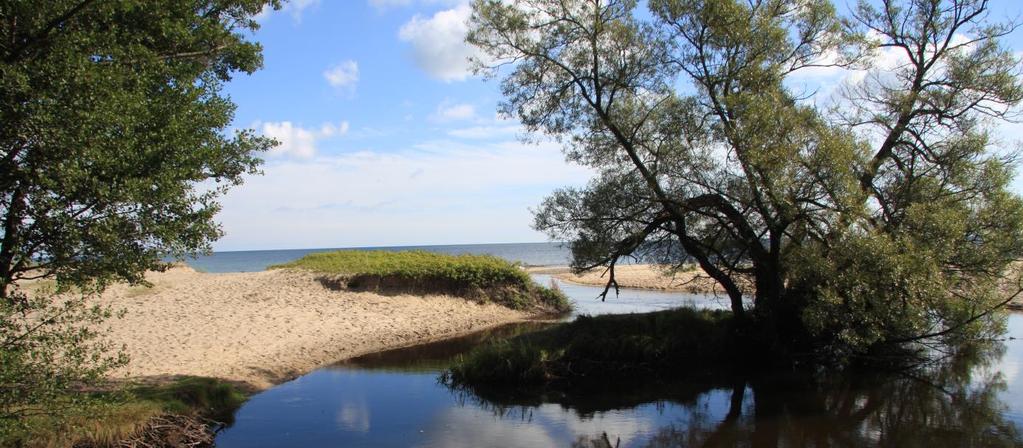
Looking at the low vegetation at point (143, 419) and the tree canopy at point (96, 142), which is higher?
the tree canopy at point (96, 142)

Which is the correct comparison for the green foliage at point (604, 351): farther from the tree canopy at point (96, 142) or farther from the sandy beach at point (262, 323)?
the tree canopy at point (96, 142)

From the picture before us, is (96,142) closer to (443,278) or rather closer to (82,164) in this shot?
(82,164)

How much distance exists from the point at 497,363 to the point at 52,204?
1055 cm

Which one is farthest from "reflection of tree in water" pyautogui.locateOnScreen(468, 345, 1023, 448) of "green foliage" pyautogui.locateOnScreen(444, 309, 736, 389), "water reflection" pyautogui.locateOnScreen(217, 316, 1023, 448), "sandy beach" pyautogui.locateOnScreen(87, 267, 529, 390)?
"sandy beach" pyautogui.locateOnScreen(87, 267, 529, 390)

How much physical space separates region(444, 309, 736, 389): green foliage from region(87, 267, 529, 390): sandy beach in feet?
15.7

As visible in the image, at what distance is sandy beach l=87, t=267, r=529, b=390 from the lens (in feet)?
51.9

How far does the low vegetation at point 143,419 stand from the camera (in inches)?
342

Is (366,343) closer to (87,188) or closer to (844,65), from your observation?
(87,188)

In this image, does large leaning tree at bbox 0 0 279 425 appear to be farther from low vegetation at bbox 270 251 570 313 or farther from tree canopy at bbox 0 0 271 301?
low vegetation at bbox 270 251 570 313

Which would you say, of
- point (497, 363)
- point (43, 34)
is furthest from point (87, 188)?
point (497, 363)

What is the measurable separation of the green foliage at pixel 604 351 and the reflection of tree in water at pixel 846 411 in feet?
4.01

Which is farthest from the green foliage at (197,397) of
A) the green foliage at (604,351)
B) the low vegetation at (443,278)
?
the low vegetation at (443,278)

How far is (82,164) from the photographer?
24.4ft

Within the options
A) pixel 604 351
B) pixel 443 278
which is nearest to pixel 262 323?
pixel 443 278
